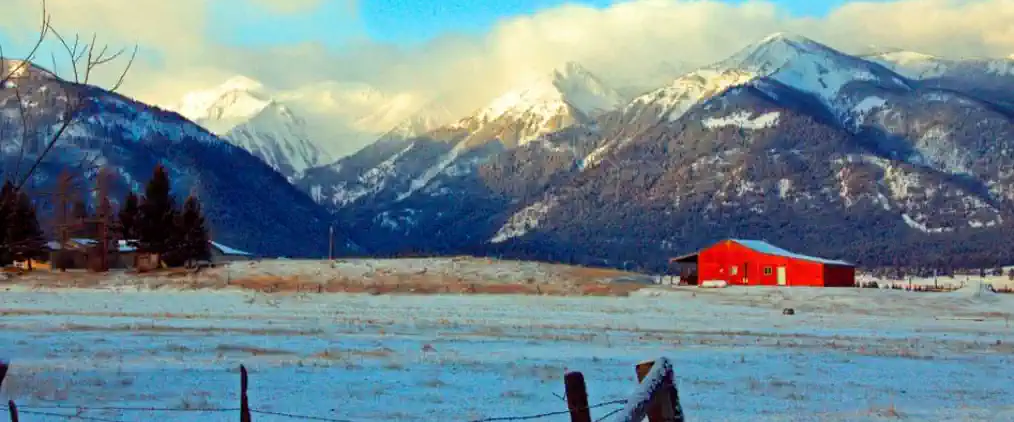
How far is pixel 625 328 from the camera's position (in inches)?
1715

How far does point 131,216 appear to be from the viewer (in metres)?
101

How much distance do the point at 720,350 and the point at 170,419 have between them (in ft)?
65.1

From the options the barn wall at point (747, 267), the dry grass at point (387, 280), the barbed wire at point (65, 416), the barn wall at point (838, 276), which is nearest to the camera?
the barbed wire at point (65, 416)

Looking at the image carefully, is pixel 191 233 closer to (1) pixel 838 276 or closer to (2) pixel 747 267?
(2) pixel 747 267

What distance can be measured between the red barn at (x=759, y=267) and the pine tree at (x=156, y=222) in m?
55.1

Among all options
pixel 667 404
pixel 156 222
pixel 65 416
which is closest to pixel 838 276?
pixel 156 222

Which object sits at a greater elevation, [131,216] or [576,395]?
[131,216]

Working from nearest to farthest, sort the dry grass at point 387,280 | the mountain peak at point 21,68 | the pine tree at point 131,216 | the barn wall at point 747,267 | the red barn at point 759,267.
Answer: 1. the mountain peak at point 21,68
2. the dry grass at point 387,280
3. the pine tree at point 131,216
4. the red barn at point 759,267
5. the barn wall at point 747,267

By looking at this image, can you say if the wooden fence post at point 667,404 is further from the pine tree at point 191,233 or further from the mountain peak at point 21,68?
the pine tree at point 191,233

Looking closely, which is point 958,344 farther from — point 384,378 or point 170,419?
point 170,419

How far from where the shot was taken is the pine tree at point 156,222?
331 feet

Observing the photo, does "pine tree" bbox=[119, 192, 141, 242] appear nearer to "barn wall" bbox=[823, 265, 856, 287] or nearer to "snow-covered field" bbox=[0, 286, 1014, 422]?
"snow-covered field" bbox=[0, 286, 1014, 422]

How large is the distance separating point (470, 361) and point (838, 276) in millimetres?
Result: 85380

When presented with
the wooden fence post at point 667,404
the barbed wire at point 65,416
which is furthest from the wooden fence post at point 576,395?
the barbed wire at point 65,416
